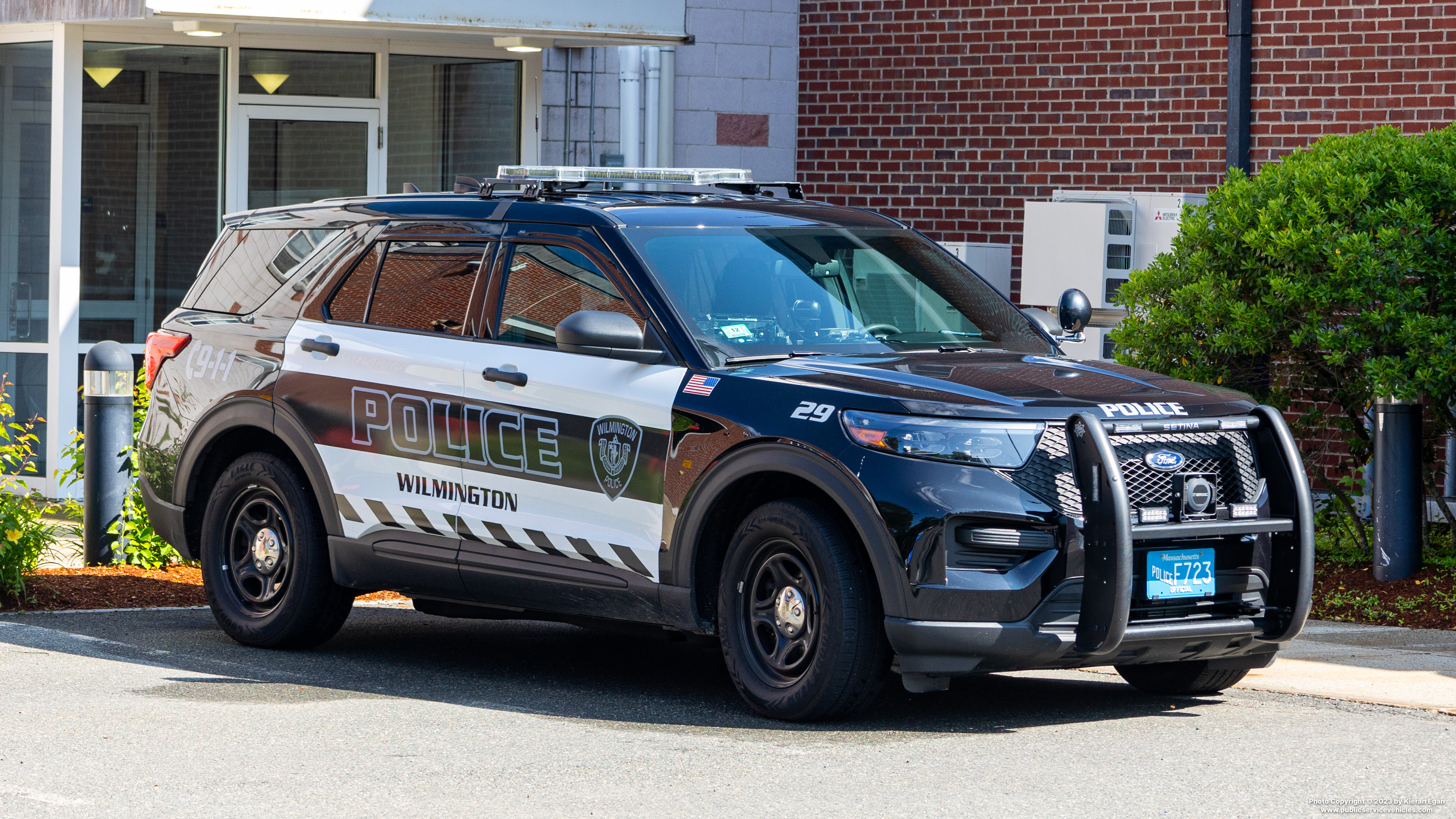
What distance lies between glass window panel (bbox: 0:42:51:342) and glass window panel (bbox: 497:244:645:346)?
6.60 m

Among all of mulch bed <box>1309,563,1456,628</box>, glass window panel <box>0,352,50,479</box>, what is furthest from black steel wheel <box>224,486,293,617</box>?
glass window panel <box>0,352,50,479</box>

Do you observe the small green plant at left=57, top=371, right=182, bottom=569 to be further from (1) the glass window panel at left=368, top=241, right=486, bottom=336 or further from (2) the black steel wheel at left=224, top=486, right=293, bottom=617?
(1) the glass window panel at left=368, top=241, right=486, bottom=336

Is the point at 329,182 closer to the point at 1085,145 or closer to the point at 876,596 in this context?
the point at 1085,145

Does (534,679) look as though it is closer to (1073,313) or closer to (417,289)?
(417,289)

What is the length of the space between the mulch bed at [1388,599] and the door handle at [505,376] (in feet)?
14.4

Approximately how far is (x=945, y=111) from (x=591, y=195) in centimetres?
782

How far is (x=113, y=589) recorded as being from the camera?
33.2 feet

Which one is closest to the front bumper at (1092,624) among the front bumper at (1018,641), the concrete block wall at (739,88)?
the front bumper at (1018,641)

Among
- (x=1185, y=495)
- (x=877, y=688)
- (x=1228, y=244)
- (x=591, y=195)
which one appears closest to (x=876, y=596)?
(x=877, y=688)

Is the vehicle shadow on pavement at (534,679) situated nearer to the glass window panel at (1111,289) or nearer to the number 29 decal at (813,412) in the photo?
the number 29 decal at (813,412)

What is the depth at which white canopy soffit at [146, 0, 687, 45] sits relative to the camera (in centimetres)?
1241

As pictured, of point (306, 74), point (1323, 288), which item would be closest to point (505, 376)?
point (1323, 288)

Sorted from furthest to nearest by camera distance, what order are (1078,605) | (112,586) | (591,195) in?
(112,586) < (591,195) < (1078,605)

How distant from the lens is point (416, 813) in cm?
560
